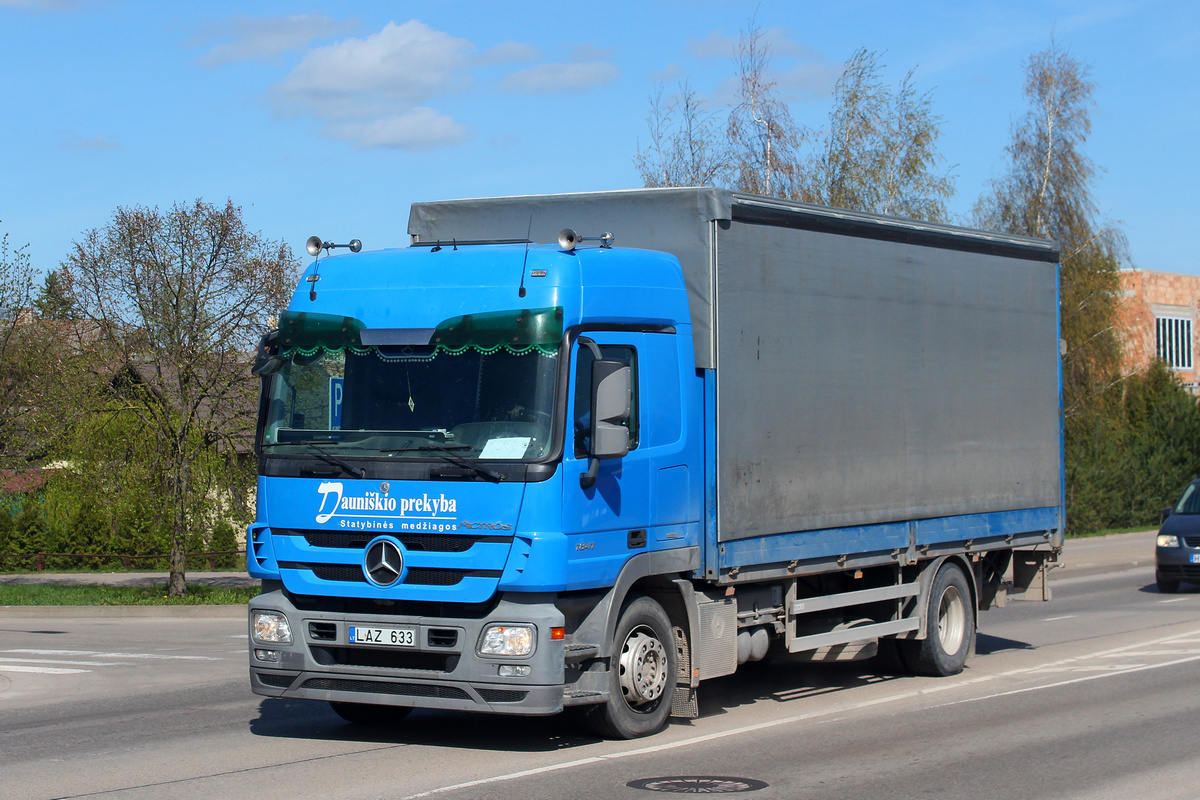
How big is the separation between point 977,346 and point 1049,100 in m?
35.2

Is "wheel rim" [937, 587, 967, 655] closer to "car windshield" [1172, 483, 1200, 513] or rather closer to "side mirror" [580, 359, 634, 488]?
"side mirror" [580, 359, 634, 488]

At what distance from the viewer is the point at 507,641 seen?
8.27 m

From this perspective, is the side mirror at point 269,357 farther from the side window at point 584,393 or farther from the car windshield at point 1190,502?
the car windshield at point 1190,502

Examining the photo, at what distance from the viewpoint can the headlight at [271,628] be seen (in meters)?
8.81

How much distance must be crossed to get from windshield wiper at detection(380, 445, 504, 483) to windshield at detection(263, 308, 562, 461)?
0.03 feet

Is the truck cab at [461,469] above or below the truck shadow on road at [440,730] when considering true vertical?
above

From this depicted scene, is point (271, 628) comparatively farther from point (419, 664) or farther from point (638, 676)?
point (638, 676)

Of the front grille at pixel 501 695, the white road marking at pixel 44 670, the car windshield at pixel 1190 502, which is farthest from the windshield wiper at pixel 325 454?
the car windshield at pixel 1190 502

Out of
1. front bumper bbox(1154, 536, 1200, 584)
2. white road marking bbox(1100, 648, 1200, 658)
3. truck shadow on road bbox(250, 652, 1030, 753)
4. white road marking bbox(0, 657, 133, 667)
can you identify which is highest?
front bumper bbox(1154, 536, 1200, 584)

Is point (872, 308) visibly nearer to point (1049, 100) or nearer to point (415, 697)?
point (415, 697)

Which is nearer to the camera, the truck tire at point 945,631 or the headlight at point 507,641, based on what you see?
the headlight at point 507,641

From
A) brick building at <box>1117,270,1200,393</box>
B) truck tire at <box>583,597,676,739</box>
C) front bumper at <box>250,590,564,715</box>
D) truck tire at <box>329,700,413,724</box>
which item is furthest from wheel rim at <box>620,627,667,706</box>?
brick building at <box>1117,270,1200,393</box>

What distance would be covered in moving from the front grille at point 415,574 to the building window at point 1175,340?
204 ft

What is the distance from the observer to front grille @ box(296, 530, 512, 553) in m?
8.31
